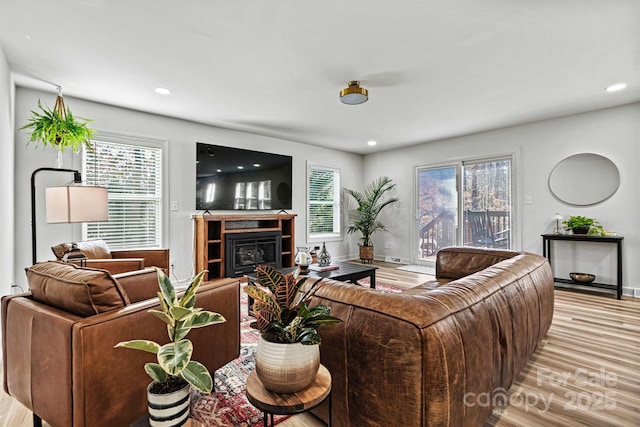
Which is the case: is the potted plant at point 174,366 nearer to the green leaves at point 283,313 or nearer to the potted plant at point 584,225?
the green leaves at point 283,313

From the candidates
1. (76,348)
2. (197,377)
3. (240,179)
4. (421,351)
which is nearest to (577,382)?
(421,351)

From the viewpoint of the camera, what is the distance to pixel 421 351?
102cm

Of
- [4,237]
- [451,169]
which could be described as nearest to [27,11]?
[4,237]

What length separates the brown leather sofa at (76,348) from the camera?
1136 millimetres

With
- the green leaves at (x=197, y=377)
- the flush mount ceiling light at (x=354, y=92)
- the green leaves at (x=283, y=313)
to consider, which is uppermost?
the flush mount ceiling light at (x=354, y=92)

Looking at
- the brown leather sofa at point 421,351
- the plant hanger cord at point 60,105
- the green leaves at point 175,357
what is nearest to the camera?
the green leaves at point 175,357

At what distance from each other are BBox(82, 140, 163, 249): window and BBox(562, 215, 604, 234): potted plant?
5350mm

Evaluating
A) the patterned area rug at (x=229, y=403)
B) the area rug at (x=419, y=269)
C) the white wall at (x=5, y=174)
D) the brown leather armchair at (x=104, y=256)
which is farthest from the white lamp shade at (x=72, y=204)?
the area rug at (x=419, y=269)

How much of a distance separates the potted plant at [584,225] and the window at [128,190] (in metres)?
5.35

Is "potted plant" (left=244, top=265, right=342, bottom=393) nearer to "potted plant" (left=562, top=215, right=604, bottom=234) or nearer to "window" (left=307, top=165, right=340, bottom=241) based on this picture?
"potted plant" (left=562, top=215, right=604, bottom=234)

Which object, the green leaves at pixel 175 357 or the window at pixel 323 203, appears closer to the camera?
the green leaves at pixel 175 357

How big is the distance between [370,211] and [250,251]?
2.67 meters

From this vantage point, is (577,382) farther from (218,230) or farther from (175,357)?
(218,230)

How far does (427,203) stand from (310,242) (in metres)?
2.33
